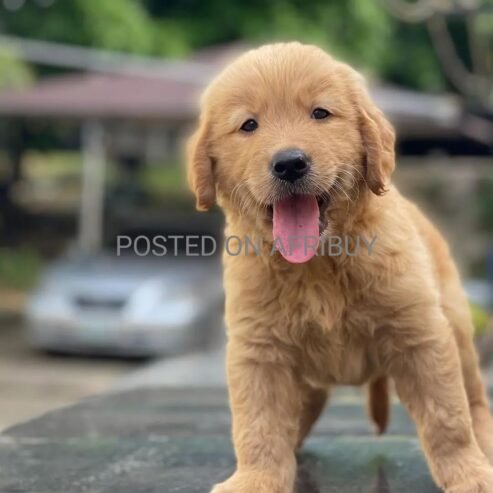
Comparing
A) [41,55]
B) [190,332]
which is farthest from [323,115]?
[41,55]

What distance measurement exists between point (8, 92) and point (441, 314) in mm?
14740

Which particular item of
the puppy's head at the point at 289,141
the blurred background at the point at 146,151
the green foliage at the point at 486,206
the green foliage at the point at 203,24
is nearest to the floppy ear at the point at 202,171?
the puppy's head at the point at 289,141

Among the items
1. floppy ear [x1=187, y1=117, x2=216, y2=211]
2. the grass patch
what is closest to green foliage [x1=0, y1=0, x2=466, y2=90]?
the grass patch

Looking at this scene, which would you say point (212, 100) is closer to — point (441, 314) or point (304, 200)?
point (304, 200)

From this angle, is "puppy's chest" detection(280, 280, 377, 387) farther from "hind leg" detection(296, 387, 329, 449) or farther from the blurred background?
the blurred background

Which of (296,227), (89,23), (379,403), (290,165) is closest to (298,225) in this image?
(296,227)

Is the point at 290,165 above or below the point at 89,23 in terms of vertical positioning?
below

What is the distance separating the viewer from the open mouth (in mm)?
2736

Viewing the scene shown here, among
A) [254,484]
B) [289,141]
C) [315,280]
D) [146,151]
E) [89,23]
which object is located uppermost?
[89,23]

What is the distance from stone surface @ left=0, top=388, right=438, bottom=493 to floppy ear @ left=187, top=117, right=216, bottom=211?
3.15 ft

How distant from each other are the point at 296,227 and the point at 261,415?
2.05 ft

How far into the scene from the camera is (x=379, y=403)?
372cm

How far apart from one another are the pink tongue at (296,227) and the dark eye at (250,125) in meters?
0.25

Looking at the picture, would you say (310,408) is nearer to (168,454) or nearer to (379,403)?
(379,403)
